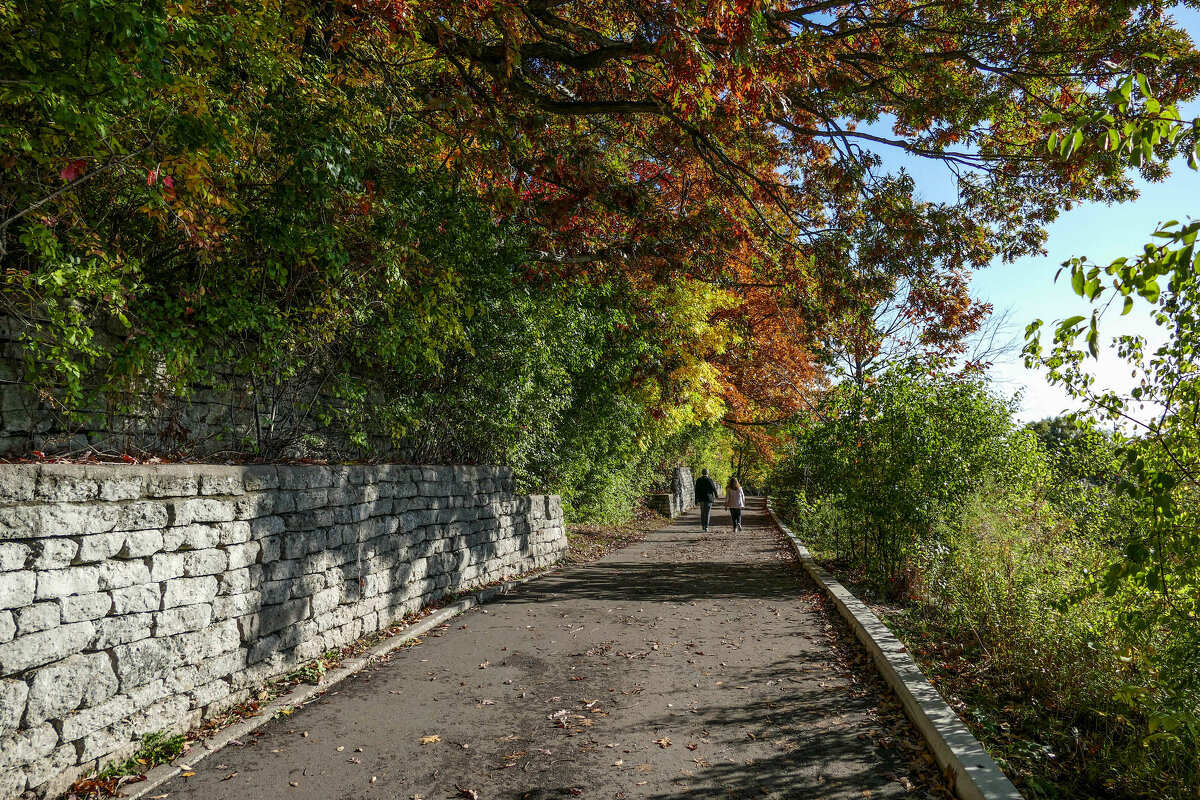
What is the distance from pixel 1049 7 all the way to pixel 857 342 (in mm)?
4484

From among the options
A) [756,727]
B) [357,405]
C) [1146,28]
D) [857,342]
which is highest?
[1146,28]

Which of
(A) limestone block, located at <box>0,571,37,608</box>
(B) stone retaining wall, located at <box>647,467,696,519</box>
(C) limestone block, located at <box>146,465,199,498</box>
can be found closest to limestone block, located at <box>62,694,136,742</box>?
(A) limestone block, located at <box>0,571,37,608</box>

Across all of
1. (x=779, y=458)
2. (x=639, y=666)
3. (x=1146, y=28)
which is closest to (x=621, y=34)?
(x=1146, y=28)

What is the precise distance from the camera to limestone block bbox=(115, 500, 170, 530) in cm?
409

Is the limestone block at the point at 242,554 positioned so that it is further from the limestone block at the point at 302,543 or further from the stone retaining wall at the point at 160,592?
the limestone block at the point at 302,543

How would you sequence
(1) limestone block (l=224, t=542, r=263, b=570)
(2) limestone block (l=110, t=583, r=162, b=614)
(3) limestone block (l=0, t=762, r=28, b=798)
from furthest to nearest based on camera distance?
1. (1) limestone block (l=224, t=542, r=263, b=570)
2. (2) limestone block (l=110, t=583, r=162, b=614)
3. (3) limestone block (l=0, t=762, r=28, b=798)

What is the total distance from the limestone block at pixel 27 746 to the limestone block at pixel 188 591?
3.02 feet

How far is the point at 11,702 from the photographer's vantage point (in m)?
3.37

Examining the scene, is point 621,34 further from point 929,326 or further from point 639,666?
point 639,666

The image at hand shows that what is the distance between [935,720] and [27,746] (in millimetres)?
5080

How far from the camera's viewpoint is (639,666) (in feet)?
20.9

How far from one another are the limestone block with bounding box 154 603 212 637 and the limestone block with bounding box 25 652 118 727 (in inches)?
15.7

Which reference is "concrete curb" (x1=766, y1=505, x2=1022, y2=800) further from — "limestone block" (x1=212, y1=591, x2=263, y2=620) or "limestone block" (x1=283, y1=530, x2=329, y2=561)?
"limestone block" (x1=283, y1=530, x2=329, y2=561)

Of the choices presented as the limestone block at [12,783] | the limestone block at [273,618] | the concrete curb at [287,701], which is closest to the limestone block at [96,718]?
the limestone block at [12,783]
